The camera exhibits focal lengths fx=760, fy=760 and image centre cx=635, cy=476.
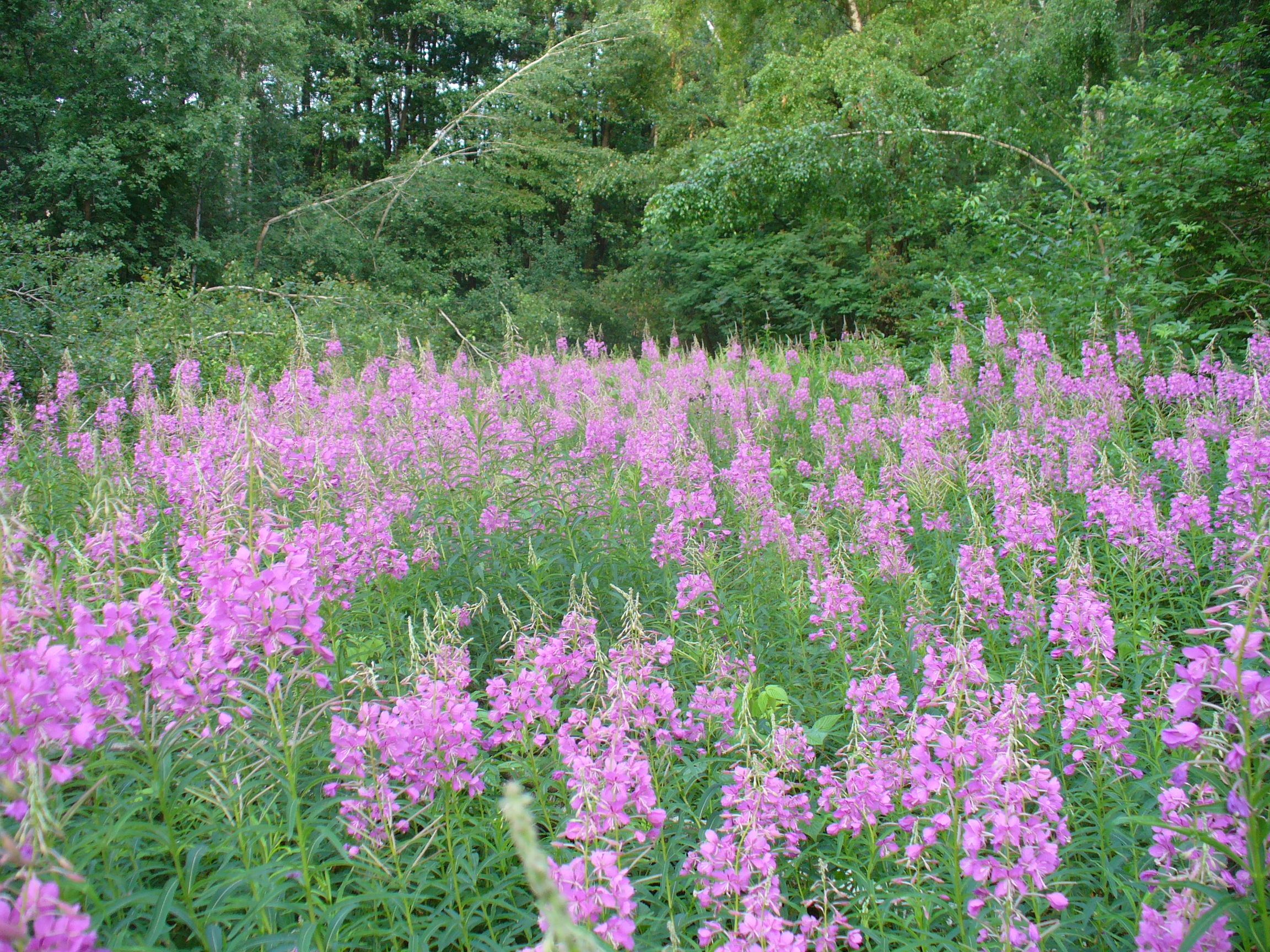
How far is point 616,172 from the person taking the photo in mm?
21656

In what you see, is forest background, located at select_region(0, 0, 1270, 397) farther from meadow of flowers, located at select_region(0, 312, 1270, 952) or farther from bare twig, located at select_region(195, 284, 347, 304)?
meadow of flowers, located at select_region(0, 312, 1270, 952)

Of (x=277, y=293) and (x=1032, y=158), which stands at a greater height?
(x=1032, y=158)

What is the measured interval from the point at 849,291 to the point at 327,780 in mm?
15520

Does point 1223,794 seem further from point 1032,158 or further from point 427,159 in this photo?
point 427,159

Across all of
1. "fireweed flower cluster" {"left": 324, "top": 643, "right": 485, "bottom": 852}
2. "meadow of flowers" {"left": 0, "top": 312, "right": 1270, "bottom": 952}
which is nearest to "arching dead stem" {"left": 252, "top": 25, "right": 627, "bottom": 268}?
"meadow of flowers" {"left": 0, "top": 312, "right": 1270, "bottom": 952}

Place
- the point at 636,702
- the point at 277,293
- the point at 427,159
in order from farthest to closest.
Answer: the point at 427,159 → the point at 277,293 → the point at 636,702

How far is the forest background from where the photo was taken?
750cm

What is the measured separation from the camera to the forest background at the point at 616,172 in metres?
7.50

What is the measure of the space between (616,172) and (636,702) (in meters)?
21.8

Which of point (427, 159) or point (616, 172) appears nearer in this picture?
point (427, 159)

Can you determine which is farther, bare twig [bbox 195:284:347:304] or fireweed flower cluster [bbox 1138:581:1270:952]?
bare twig [bbox 195:284:347:304]

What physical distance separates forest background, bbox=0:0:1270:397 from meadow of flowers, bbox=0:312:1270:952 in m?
1.75

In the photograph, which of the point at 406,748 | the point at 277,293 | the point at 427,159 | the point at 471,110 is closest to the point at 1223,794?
the point at 406,748

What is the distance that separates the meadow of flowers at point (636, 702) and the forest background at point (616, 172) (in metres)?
Answer: 1.75
